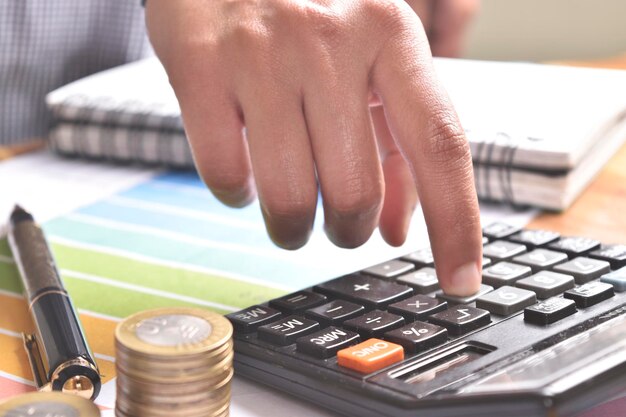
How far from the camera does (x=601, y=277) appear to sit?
0.52 metres

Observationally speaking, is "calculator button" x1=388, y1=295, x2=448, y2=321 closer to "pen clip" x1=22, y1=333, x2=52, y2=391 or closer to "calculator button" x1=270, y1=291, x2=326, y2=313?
"calculator button" x1=270, y1=291, x2=326, y2=313

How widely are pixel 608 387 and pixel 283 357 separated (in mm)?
153

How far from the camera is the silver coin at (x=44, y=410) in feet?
1.12

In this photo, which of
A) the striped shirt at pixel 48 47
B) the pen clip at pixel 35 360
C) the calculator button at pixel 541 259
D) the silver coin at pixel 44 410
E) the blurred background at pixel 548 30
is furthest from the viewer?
the blurred background at pixel 548 30

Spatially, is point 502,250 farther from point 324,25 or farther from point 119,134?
point 119,134

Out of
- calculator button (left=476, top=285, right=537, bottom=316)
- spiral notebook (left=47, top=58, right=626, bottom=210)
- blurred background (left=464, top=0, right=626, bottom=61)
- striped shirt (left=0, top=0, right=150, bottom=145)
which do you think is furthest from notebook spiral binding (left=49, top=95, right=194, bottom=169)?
blurred background (left=464, top=0, right=626, bottom=61)

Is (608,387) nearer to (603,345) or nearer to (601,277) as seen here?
(603,345)

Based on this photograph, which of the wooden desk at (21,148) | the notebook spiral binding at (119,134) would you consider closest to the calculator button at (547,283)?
the notebook spiral binding at (119,134)

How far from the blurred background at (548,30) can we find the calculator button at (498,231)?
141 centimetres

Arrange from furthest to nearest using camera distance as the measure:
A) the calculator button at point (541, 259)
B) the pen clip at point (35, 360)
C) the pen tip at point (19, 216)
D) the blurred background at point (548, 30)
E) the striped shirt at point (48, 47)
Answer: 1. the blurred background at point (548, 30)
2. the striped shirt at point (48, 47)
3. the pen tip at point (19, 216)
4. the calculator button at point (541, 259)
5. the pen clip at point (35, 360)

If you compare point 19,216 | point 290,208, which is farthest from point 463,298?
point 19,216

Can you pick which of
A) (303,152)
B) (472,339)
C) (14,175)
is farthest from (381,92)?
(14,175)

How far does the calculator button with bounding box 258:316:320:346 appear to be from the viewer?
45 centimetres

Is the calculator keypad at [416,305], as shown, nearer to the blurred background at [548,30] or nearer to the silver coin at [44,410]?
the silver coin at [44,410]
